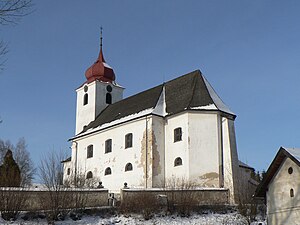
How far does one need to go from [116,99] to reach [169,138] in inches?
527

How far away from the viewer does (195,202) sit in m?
27.2

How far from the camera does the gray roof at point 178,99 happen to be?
112 feet

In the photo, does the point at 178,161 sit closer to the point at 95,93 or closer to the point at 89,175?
the point at 89,175

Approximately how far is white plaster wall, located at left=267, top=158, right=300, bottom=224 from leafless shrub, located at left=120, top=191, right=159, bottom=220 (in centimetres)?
854

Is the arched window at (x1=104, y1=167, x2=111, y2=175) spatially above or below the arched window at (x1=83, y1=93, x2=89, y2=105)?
below

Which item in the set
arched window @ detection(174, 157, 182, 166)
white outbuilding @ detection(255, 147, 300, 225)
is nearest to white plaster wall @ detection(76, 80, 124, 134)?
arched window @ detection(174, 157, 182, 166)

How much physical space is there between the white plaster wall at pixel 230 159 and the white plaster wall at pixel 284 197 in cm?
1268

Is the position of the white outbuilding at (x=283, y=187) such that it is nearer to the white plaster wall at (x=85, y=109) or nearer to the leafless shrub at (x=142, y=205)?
the leafless shrub at (x=142, y=205)

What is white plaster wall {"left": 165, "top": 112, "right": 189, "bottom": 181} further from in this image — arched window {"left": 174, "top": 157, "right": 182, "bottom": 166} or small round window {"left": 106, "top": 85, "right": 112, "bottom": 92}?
small round window {"left": 106, "top": 85, "right": 112, "bottom": 92}

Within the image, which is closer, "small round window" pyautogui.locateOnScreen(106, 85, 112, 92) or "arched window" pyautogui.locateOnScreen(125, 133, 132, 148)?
"arched window" pyautogui.locateOnScreen(125, 133, 132, 148)

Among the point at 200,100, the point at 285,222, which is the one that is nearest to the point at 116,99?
the point at 200,100

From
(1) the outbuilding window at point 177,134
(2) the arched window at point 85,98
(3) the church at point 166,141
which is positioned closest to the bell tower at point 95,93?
(2) the arched window at point 85,98

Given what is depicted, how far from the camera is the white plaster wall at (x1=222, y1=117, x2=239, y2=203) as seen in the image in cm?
3168

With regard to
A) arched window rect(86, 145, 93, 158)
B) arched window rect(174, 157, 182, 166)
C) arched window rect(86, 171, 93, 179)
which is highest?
arched window rect(86, 145, 93, 158)
